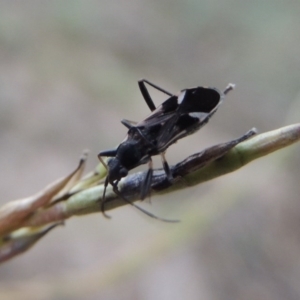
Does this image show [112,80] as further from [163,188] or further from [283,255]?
[163,188]

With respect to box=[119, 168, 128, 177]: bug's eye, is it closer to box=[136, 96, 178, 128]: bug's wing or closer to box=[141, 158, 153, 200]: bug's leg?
box=[136, 96, 178, 128]: bug's wing

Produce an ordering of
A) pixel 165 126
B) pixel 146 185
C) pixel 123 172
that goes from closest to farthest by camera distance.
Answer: pixel 146 185 < pixel 123 172 < pixel 165 126

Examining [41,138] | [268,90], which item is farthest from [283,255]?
[41,138]

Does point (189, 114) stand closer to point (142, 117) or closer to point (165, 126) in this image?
point (165, 126)

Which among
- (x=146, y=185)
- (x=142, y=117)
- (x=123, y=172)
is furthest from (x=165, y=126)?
(x=142, y=117)

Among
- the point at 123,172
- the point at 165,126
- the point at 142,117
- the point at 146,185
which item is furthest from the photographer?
the point at 142,117

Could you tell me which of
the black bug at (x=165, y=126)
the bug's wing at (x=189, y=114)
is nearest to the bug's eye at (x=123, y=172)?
the black bug at (x=165, y=126)

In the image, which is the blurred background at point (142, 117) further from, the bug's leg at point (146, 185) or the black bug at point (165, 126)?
the bug's leg at point (146, 185)

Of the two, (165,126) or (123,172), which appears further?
(165,126)
